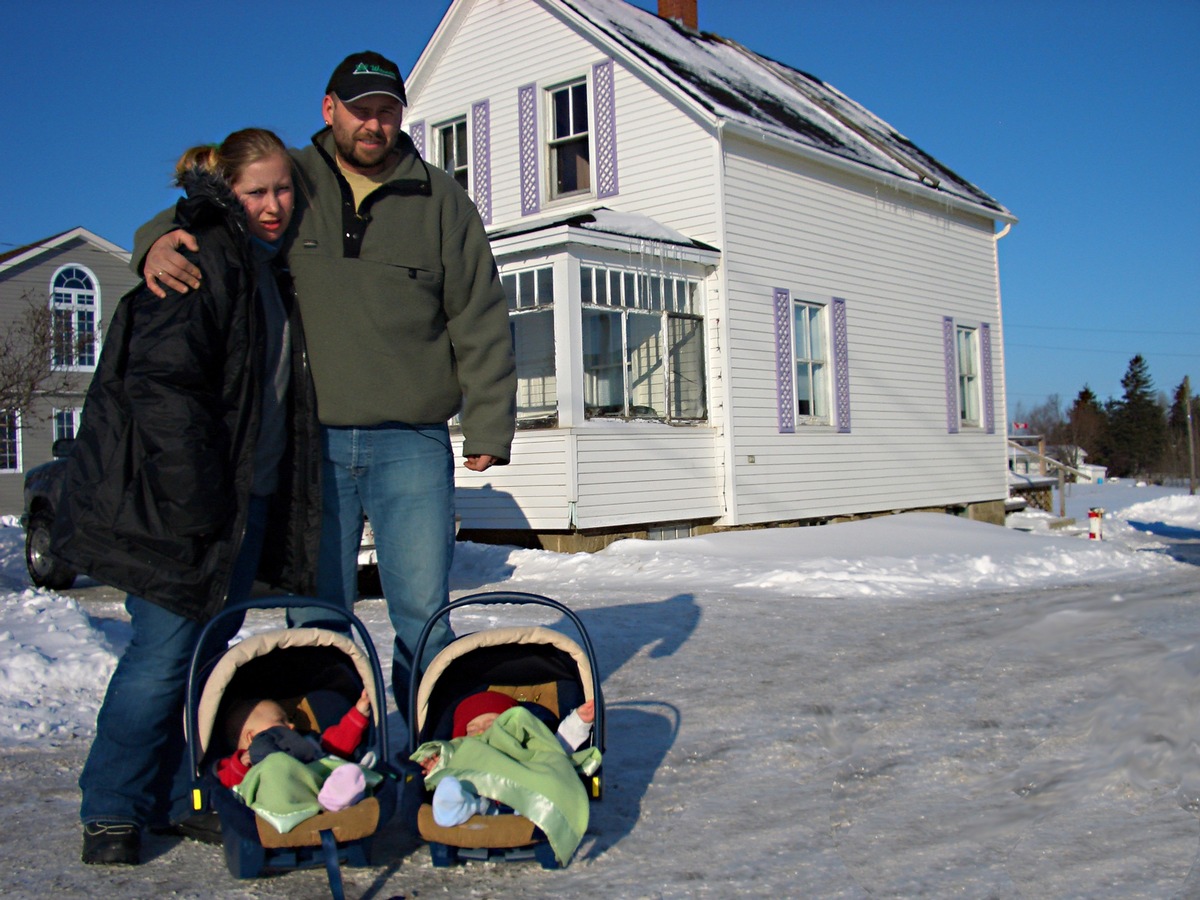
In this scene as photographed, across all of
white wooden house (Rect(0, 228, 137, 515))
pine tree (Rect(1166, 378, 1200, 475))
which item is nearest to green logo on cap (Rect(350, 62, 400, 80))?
white wooden house (Rect(0, 228, 137, 515))

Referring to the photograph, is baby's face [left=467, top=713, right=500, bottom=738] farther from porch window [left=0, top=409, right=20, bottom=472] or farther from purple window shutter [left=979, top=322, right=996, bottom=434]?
porch window [left=0, top=409, right=20, bottom=472]

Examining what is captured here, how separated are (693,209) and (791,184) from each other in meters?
1.93

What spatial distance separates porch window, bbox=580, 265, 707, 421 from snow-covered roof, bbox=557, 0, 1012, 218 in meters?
2.55

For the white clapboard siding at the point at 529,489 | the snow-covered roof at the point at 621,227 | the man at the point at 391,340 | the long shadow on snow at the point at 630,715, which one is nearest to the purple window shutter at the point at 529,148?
the snow-covered roof at the point at 621,227

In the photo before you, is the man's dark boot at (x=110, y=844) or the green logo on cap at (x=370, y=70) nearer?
the man's dark boot at (x=110, y=844)

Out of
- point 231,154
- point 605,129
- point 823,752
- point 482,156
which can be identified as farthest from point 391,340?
point 482,156

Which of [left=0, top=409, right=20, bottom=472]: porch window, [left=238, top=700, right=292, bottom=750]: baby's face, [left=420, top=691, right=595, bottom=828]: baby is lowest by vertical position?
[left=420, top=691, right=595, bottom=828]: baby

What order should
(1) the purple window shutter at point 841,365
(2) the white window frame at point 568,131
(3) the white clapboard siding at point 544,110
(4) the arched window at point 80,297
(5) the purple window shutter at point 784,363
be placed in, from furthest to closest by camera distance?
(4) the arched window at point 80,297 → (1) the purple window shutter at point 841,365 → (2) the white window frame at point 568,131 → (5) the purple window shutter at point 784,363 → (3) the white clapboard siding at point 544,110

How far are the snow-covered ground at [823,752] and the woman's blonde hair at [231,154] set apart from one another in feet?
6.61

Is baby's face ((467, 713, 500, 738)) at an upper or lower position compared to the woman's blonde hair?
lower

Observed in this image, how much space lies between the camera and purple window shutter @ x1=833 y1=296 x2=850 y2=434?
16.5m

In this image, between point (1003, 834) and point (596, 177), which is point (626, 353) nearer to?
point (596, 177)

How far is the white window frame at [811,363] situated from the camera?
15.9m

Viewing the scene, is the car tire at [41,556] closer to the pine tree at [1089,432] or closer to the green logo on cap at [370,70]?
the green logo on cap at [370,70]
